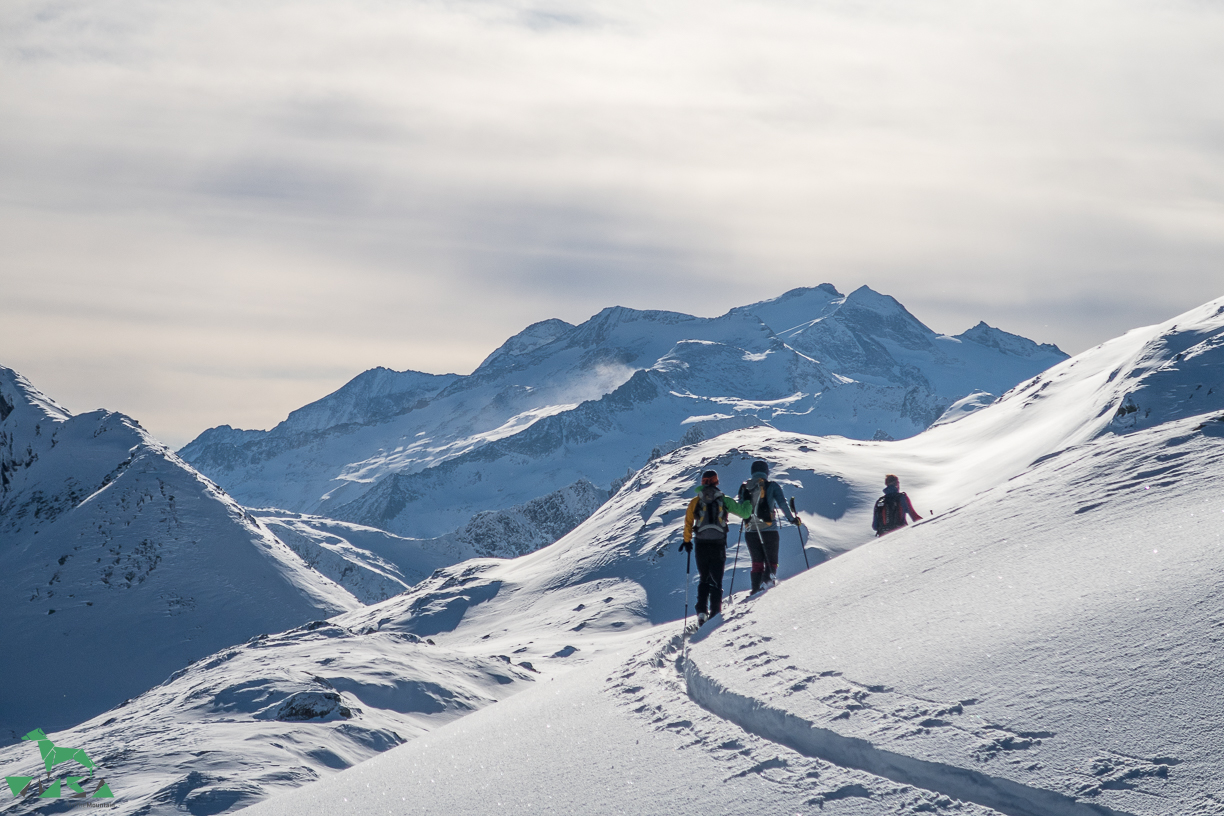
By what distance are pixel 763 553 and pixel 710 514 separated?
174cm

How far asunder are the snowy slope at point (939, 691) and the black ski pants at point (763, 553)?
1237mm

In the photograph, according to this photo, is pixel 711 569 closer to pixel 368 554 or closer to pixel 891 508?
pixel 891 508

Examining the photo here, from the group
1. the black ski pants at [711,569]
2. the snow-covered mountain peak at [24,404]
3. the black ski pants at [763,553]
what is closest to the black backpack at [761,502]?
the black ski pants at [763,553]

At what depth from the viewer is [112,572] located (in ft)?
160

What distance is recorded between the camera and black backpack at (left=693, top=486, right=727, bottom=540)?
12797 mm

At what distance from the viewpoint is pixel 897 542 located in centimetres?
1216

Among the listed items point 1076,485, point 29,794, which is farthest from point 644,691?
point 29,794

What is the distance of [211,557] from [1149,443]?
49.8 meters

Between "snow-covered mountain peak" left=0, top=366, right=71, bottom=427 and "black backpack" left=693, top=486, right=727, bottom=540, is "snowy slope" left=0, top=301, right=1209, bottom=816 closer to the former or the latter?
"black backpack" left=693, top=486, right=727, bottom=540

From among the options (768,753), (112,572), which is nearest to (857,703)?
(768,753)

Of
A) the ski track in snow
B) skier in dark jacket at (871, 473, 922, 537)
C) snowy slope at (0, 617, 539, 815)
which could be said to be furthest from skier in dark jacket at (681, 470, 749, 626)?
snowy slope at (0, 617, 539, 815)

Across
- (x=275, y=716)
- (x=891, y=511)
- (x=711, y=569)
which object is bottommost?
(x=275, y=716)

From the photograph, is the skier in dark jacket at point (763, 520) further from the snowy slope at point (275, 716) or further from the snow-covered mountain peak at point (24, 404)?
the snow-covered mountain peak at point (24, 404)

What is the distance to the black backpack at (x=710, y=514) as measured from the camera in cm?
1280
